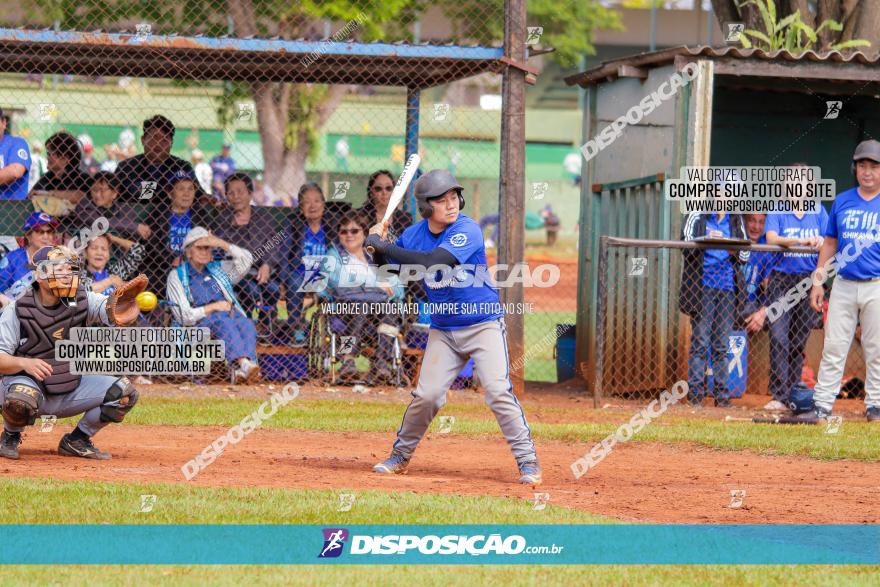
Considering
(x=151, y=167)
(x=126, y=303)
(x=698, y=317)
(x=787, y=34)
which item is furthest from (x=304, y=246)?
(x=787, y=34)

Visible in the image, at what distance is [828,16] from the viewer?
51.2 feet

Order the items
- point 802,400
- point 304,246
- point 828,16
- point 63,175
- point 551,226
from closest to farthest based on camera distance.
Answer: point 802,400, point 63,175, point 304,246, point 828,16, point 551,226

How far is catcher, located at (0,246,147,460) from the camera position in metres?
7.84

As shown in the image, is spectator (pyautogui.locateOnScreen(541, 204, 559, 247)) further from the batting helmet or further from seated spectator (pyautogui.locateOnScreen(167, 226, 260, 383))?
the batting helmet

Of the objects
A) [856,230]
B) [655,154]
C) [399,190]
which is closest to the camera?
[399,190]

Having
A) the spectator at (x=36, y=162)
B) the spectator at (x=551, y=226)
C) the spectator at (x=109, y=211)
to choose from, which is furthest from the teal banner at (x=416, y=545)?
the spectator at (x=551, y=226)

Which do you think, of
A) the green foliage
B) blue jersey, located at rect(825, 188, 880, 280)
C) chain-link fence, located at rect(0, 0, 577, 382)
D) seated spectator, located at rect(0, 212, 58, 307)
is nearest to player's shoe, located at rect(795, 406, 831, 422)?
blue jersey, located at rect(825, 188, 880, 280)

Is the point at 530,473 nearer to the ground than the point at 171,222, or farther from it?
nearer to the ground

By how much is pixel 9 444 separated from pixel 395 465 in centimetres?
244

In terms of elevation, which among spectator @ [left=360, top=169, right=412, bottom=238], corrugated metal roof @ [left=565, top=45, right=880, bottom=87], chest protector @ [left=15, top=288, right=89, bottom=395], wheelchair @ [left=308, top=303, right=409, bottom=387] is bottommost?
wheelchair @ [left=308, top=303, right=409, bottom=387]

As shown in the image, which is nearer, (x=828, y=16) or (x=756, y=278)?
(x=756, y=278)

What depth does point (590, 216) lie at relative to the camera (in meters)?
14.3

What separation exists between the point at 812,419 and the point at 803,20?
20.3ft

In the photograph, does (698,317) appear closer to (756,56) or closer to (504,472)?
(756,56)
